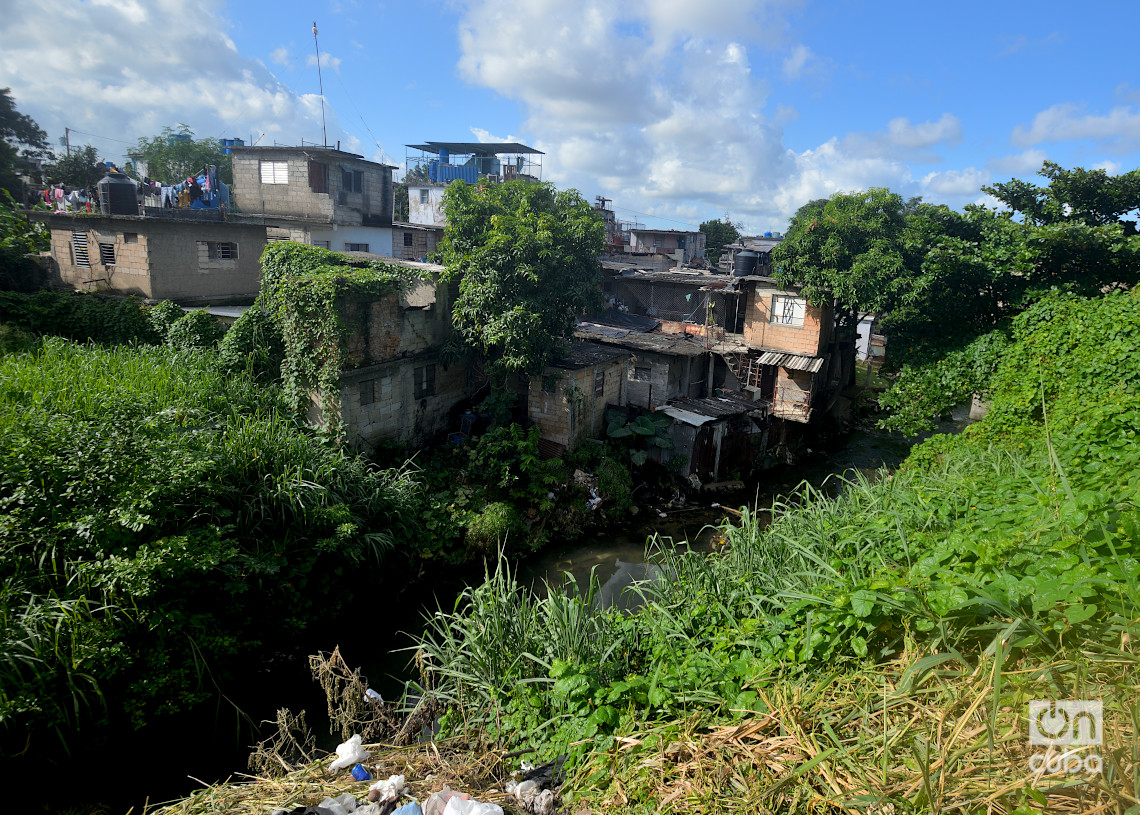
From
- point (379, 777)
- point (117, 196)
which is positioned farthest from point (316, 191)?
point (379, 777)

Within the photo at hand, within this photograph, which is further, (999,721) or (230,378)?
(230,378)

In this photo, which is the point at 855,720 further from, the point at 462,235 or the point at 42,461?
the point at 462,235

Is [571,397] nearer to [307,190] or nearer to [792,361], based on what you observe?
[792,361]

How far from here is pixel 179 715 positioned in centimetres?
738

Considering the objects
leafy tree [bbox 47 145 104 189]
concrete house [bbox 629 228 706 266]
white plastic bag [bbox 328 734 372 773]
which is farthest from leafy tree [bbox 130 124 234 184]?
white plastic bag [bbox 328 734 372 773]

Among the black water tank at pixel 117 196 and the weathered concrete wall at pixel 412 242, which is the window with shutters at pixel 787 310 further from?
the black water tank at pixel 117 196

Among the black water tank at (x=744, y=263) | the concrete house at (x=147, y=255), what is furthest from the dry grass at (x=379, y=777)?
the black water tank at (x=744, y=263)

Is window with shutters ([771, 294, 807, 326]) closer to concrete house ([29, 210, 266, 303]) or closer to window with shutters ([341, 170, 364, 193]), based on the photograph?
concrete house ([29, 210, 266, 303])

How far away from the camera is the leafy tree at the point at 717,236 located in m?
35.5

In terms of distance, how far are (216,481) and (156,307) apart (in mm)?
8593

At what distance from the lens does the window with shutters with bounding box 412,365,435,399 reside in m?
14.7

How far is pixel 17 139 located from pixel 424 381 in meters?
23.3

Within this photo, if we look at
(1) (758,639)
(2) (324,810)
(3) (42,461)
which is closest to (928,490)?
(1) (758,639)

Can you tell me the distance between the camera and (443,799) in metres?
4.32
